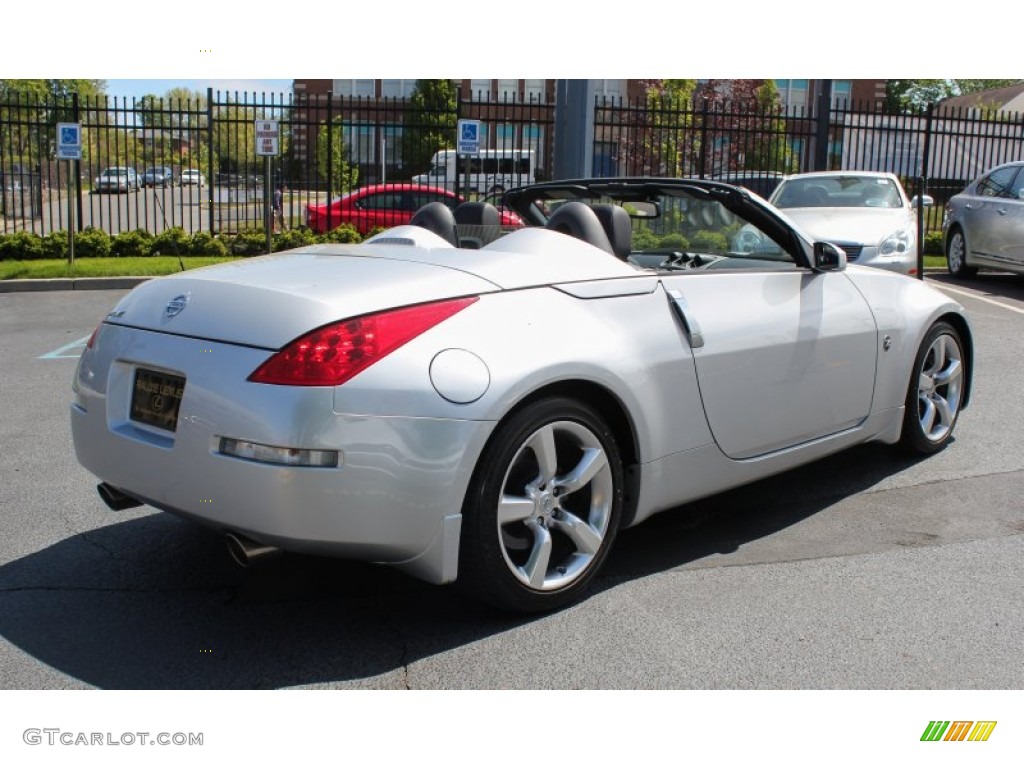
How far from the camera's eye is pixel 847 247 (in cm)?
1053

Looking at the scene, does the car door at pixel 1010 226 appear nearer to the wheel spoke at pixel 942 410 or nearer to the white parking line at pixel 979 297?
the white parking line at pixel 979 297

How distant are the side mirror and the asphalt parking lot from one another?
1082 mm

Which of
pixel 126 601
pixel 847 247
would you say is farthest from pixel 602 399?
pixel 847 247

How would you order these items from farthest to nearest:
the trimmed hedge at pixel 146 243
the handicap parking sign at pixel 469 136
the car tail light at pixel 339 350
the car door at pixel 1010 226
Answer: the trimmed hedge at pixel 146 243
the handicap parking sign at pixel 469 136
the car door at pixel 1010 226
the car tail light at pixel 339 350

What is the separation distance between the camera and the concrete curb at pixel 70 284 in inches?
527

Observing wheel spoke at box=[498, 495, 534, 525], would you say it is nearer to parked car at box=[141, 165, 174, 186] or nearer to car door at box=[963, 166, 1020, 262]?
parked car at box=[141, 165, 174, 186]

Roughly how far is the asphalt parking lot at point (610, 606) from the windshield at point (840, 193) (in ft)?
24.2

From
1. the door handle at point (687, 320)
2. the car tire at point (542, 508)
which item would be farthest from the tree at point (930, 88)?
the car tire at point (542, 508)

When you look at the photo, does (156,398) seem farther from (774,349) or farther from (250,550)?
(774,349)

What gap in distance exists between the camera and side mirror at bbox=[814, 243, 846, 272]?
452 centimetres

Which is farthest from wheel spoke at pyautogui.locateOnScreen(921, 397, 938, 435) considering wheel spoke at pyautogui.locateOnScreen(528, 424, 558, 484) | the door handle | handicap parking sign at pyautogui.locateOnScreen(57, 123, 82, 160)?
handicap parking sign at pyautogui.locateOnScreen(57, 123, 82, 160)

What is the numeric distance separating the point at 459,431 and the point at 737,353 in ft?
4.61

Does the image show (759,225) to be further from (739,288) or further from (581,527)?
(581,527)

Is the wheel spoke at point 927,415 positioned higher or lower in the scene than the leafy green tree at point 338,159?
lower
